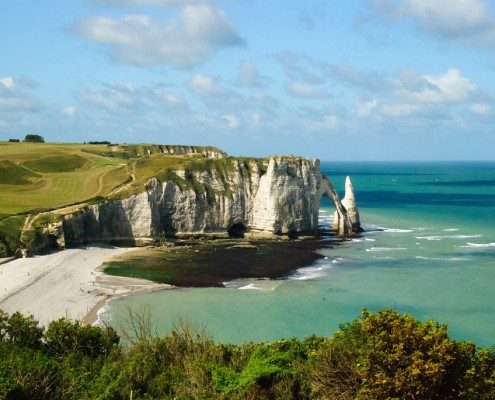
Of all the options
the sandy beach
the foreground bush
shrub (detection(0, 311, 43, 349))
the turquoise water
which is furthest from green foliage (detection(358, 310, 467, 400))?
the sandy beach

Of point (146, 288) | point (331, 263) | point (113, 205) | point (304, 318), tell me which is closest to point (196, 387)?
point (304, 318)

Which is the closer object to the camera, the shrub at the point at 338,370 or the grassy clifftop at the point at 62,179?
the shrub at the point at 338,370

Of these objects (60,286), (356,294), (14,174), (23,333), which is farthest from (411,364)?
(14,174)

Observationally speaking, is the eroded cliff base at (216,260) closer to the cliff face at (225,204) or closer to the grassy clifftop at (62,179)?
the cliff face at (225,204)

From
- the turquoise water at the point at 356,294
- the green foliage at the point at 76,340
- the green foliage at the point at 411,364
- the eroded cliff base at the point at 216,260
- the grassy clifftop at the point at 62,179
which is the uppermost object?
the grassy clifftop at the point at 62,179

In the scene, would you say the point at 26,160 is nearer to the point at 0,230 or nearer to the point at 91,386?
the point at 0,230

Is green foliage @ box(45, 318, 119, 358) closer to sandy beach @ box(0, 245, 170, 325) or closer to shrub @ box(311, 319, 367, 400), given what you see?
shrub @ box(311, 319, 367, 400)

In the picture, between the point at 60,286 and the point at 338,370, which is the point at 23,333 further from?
the point at 60,286

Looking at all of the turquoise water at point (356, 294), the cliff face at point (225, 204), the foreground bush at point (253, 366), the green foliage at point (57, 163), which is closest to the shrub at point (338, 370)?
the foreground bush at point (253, 366)
